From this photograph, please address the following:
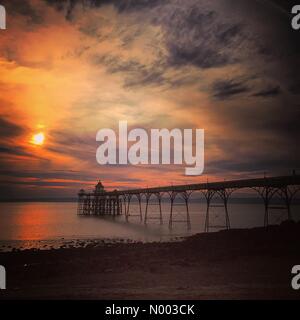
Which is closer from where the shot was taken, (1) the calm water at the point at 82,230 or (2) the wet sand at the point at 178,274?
(2) the wet sand at the point at 178,274

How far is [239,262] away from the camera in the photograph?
41.4 ft

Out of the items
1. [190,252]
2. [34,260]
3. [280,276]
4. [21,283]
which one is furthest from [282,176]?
[21,283]

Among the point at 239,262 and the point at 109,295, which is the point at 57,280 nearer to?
the point at 109,295

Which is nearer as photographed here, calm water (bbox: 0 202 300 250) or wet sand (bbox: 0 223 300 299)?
wet sand (bbox: 0 223 300 299)

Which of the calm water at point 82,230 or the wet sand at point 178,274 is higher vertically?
the wet sand at point 178,274

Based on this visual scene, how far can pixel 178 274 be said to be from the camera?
1105cm

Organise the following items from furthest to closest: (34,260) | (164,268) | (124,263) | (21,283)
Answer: (34,260) < (124,263) < (164,268) < (21,283)

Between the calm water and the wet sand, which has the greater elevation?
the wet sand

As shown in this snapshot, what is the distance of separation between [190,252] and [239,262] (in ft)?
10.9

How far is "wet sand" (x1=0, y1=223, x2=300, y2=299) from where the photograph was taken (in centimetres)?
901

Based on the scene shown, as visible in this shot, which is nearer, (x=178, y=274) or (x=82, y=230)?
(x=178, y=274)

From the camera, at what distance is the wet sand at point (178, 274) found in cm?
901
